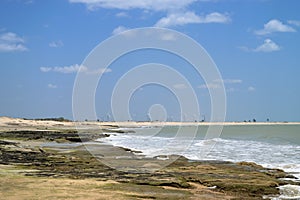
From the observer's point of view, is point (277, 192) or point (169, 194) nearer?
point (169, 194)

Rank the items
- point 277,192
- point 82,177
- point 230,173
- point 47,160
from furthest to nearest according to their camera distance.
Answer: point 47,160 → point 230,173 → point 82,177 → point 277,192

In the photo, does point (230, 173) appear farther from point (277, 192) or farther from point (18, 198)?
point (18, 198)

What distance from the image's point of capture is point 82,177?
66.1 feet

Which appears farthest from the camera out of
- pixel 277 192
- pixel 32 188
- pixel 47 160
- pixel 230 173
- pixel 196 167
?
pixel 47 160

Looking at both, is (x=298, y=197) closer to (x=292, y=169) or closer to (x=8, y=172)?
(x=292, y=169)

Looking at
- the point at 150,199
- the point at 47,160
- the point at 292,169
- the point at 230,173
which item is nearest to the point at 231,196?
the point at 150,199

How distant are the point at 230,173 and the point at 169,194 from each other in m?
6.89

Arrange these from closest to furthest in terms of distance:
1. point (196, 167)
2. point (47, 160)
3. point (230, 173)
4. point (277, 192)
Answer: point (277, 192) → point (230, 173) → point (196, 167) → point (47, 160)

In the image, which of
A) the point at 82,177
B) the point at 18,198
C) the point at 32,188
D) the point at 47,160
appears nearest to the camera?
the point at 18,198

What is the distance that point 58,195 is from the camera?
15.6 m

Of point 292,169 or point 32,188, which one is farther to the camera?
point 292,169

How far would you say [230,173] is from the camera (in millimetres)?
22750

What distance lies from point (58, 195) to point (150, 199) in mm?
3262

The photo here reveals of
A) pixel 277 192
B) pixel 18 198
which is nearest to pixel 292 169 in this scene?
pixel 277 192
